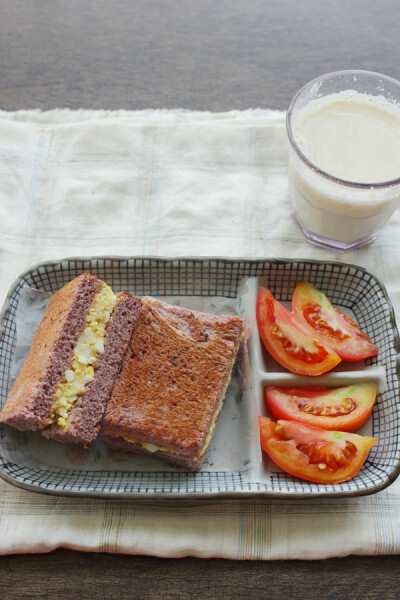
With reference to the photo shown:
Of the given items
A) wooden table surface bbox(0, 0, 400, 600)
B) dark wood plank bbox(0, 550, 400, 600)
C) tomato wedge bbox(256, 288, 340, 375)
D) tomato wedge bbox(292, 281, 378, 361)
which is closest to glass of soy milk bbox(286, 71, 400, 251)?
tomato wedge bbox(292, 281, 378, 361)

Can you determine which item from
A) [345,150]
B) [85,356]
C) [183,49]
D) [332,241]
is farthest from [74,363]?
[183,49]

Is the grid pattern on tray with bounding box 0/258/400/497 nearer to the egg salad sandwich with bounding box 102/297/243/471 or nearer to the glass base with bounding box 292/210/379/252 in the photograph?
the egg salad sandwich with bounding box 102/297/243/471

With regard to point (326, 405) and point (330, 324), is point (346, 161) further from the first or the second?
point (326, 405)

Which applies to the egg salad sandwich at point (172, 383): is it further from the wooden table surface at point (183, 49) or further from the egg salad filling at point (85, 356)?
the wooden table surface at point (183, 49)

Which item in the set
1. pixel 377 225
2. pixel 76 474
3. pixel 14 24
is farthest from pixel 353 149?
pixel 14 24

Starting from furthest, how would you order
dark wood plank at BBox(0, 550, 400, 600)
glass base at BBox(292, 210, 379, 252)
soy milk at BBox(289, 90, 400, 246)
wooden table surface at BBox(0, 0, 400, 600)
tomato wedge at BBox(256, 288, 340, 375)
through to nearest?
wooden table surface at BBox(0, 0, 400, 600) → glass base at BBox(292, 210, 379, 252) → soy milk at BBox(289, 90, 400, 246) → tomato wedge at BBox(256, 288, 340, 375) → dark wood plank at BBox(0, 550, 400, 600)

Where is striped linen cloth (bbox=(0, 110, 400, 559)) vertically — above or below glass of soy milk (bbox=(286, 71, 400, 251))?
below

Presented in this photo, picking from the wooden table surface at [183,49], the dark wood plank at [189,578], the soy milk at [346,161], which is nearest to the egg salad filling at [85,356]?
the dark wood plank at [189,578]
